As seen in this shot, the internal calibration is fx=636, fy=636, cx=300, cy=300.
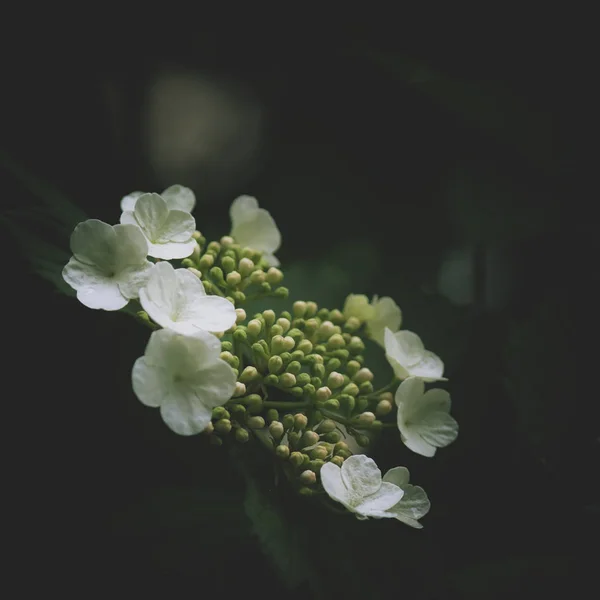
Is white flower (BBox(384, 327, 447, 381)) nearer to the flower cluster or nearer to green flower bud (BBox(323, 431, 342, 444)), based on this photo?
the flower cluster

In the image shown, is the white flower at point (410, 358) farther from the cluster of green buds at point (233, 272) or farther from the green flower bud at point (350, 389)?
the cluster of green buds at point (233, 272)

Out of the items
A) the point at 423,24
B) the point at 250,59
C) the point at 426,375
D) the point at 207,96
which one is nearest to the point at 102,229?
the point at 426,375

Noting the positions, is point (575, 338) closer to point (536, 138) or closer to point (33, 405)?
point (536, 138)

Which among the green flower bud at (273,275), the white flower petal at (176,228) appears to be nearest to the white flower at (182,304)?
the white flower petal at (176,228)

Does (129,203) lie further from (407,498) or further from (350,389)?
(407,498)

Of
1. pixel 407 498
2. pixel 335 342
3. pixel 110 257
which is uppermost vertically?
pixel 110 257

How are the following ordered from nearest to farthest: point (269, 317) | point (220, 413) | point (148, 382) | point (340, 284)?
point (148, 382) < point (220, 413) < point (269, 317) < point (340, 284)

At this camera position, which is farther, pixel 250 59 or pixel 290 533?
pixel 250 59

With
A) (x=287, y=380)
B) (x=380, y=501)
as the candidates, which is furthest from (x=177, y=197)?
(x=380, y=501)
